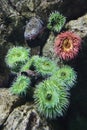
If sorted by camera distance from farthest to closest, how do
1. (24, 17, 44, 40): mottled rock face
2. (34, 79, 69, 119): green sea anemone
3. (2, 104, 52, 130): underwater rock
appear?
1. (24, 17, 44, 40): mottled rock face
2. (34, 79, 69, 119): green sea anemone
3. (2, 104, 52, 130): underwater rock

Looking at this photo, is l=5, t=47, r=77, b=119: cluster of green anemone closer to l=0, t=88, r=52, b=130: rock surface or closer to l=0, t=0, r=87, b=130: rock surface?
l=0, t=88, r=52, b=130: rock surface

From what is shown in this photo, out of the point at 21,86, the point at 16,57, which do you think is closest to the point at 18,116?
the point at 21,86

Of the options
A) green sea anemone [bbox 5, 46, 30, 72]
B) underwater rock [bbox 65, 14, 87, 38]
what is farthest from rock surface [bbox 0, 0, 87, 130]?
green sea anemone [bbox 5, 46, 30, 72]

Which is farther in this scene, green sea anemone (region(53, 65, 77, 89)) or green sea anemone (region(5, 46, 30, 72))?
green sea anemone (region(5, 46, 30, 72))

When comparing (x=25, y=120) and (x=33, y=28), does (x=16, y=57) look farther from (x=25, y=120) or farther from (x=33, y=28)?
(x=25, y=120)

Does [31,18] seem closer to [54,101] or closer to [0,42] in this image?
[0,42]

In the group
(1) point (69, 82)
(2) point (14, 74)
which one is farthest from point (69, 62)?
(2) point (14, 74)

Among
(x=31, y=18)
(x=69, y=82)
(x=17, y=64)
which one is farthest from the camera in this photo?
(x=31, y=18)

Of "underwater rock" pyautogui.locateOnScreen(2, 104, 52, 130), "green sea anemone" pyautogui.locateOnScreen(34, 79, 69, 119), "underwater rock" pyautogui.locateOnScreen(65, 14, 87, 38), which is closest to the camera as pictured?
"underwater rock" pyautogui.locateOnScreen(2, 104, 52, 130)
